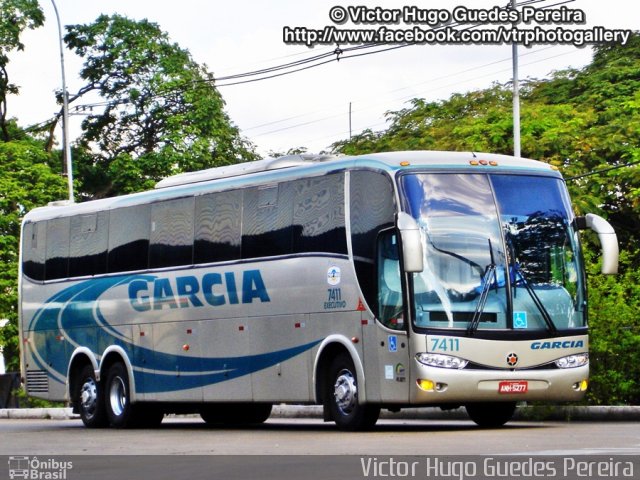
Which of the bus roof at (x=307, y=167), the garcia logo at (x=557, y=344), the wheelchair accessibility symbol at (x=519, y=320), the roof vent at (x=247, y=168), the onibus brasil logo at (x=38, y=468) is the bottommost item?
the onibus brasil logo at (x=38, y=468)

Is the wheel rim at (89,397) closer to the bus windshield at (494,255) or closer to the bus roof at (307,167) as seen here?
the bus roof at (307,167)

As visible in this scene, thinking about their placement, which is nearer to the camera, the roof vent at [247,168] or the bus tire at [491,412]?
the bus tire at [491,412]

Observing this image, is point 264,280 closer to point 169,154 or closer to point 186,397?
point 186,397

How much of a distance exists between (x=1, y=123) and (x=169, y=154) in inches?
263

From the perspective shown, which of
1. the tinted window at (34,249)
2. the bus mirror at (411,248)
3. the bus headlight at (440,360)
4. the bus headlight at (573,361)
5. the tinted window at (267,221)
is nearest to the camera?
the bus mirror at (411,248)

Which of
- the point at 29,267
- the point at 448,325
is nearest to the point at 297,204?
the point at 448,325

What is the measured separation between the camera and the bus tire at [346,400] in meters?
20.5

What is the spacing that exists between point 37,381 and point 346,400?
9560 mm

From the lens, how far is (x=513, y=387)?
20000mm

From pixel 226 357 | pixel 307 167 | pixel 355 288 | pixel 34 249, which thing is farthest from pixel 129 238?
pixel 355 288

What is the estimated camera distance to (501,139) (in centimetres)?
4978

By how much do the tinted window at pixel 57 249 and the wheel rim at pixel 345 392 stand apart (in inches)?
323

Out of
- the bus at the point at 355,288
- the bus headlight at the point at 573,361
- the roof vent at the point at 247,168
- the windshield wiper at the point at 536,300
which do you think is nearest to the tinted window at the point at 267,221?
the bus at the point at 355,288

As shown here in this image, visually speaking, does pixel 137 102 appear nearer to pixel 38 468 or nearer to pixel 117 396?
pixel 117 396
